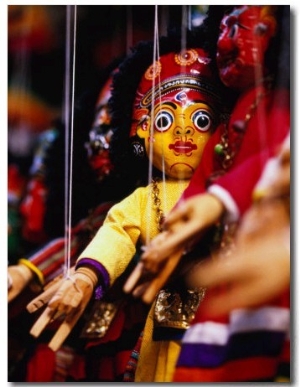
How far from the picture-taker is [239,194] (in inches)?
35.4

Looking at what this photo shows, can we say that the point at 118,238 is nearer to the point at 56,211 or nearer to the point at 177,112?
the point at 177,112

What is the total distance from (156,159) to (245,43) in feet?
0.78

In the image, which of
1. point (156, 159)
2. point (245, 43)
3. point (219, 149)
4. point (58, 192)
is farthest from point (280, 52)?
point (58, 192)

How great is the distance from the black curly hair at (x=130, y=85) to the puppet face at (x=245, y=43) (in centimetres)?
13

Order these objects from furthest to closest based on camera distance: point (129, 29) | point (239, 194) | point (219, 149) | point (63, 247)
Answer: point (129, 29) → point (63, 247) → point (219, 149) → point (239, 194)

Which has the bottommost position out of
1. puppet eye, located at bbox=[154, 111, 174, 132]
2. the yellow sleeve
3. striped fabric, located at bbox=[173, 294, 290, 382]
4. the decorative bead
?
striped fabric, located at bbox=[173, 294, 290, 382]

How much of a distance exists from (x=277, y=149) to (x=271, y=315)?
0.22 m

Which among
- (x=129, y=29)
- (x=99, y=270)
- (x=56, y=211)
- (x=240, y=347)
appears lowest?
(x=240, y=347)

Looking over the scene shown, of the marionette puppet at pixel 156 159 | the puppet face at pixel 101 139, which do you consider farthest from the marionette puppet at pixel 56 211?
the marionette puppet at pixel 156 159

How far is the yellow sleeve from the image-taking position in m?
1.06

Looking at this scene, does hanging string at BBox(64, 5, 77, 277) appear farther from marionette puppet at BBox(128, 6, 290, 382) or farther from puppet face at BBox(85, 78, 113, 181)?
marionette puppet at BBox(128, 6, 290, 382)

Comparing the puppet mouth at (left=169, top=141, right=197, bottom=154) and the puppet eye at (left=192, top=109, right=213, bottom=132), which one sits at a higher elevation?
the puppet eye at (left=192, top=109, right=213, bottom=132)

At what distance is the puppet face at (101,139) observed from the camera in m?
1.32

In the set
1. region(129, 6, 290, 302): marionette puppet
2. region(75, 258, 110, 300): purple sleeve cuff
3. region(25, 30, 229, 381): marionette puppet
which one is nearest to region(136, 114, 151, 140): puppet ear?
region(25, 30, 229, 381): marionette puppet
